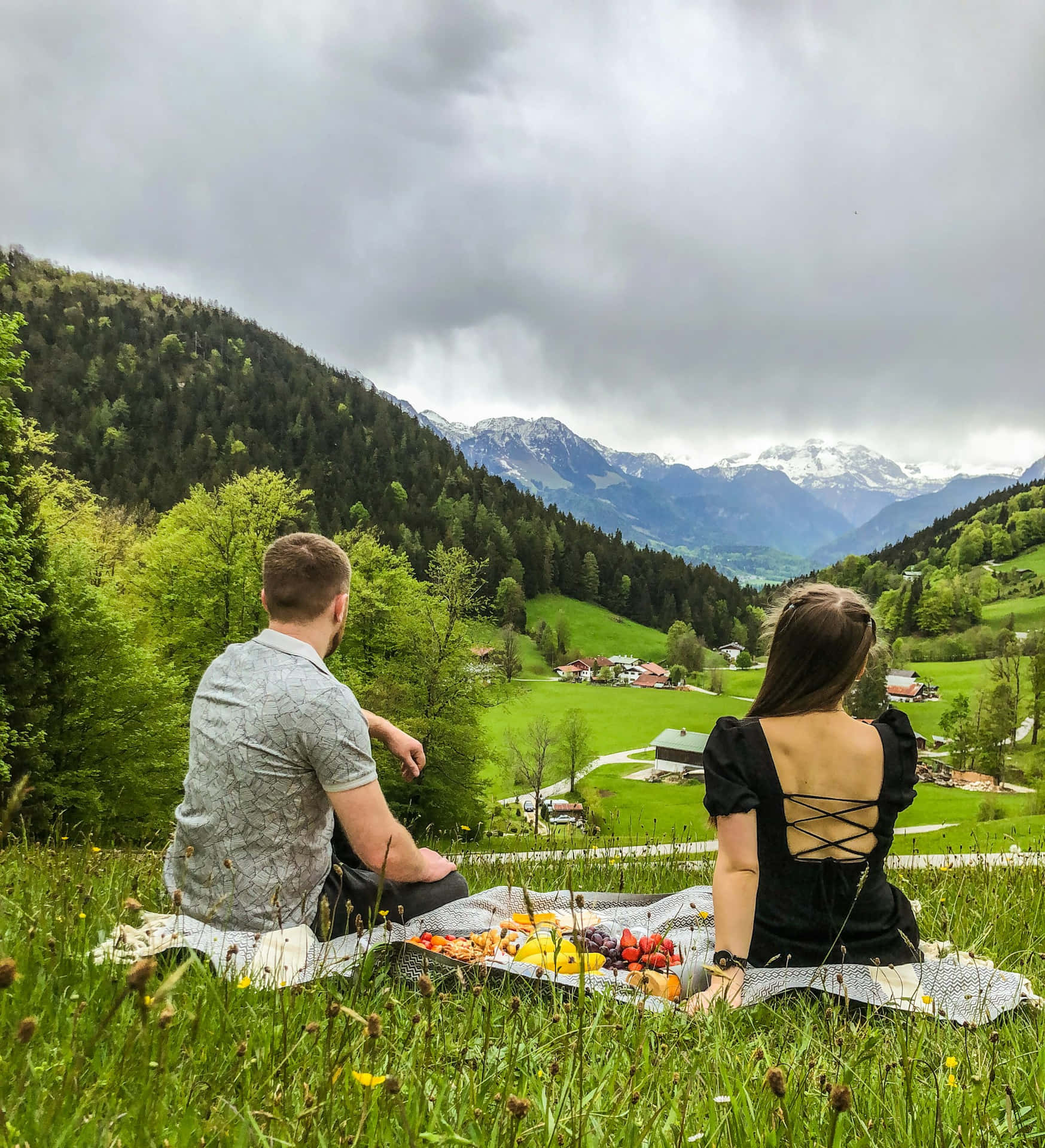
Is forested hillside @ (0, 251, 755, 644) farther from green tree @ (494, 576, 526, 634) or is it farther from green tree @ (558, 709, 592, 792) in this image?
green tree @ (558, 709, 592, 792)

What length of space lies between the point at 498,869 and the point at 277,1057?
4.99 metres

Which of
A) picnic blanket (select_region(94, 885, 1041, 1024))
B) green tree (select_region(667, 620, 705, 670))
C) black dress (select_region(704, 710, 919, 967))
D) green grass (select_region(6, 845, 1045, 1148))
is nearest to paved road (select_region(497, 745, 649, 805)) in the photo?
green tree (select_region(667, 620, 705, 670))

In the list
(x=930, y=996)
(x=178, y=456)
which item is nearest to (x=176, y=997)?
(x=930, y=996)

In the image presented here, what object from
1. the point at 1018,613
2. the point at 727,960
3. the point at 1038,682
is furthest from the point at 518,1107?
the point at 1018,613

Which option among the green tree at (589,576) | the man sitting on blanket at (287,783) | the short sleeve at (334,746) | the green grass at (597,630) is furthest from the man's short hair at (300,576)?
the green tree at (589,576)

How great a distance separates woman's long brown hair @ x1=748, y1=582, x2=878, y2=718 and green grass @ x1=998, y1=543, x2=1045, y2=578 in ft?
550

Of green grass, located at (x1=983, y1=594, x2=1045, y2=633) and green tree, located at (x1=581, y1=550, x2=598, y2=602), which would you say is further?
green tree, located at (x1=581, y1=550, x2=598, y2=602)

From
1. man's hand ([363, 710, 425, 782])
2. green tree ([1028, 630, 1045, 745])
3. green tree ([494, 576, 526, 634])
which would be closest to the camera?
man's hand ([363, 710, 425, 782])

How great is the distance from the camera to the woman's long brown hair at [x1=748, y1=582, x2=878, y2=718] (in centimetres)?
354

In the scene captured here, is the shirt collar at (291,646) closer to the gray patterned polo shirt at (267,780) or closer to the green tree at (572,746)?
the gray patterned polo shirt at (267,780)

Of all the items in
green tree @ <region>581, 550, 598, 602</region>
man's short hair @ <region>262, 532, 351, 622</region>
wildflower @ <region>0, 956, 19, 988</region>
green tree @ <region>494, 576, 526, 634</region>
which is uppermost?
green tree @ <region>581, 550, 598, 602</region>

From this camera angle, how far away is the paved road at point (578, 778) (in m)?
53.2

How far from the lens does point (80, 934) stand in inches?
106

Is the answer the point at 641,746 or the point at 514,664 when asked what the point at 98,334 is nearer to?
the point at 514,664
